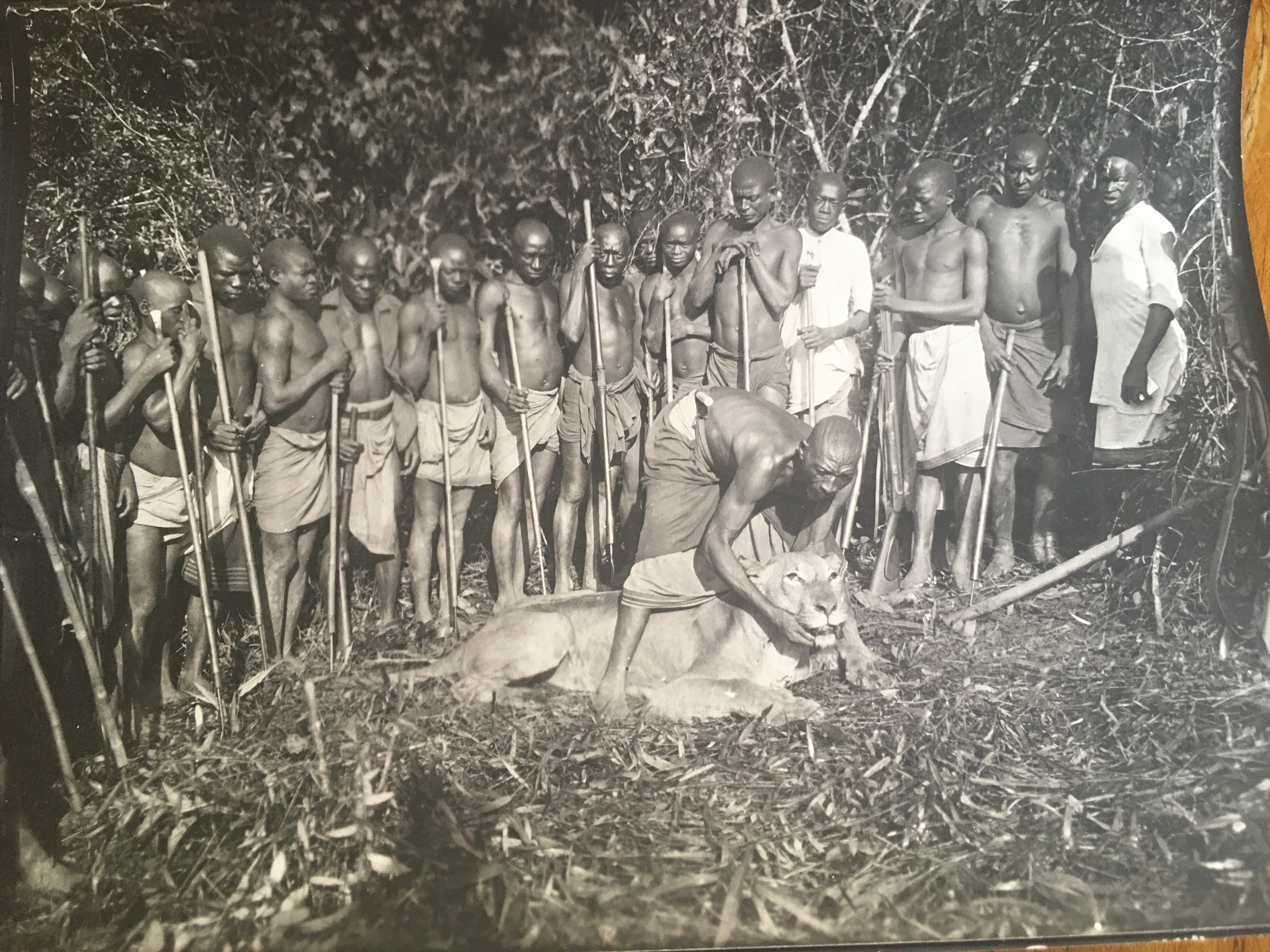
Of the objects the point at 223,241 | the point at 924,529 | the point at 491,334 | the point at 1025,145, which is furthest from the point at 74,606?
the point at 1025,145

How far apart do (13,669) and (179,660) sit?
0.39 metres

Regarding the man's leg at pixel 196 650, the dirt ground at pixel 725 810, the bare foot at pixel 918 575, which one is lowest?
the dirt ground at pixel 725 810

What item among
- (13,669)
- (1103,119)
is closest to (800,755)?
(1103,119)

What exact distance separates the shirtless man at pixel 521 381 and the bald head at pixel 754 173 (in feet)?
1.71

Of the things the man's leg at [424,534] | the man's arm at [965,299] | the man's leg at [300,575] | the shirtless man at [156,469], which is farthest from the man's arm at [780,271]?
the shirtless man at [156,469]

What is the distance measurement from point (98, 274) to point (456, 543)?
45.5 inches

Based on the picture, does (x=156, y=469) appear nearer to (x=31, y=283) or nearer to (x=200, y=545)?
(x=200, y=545)

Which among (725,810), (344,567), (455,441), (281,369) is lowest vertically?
(725,810)

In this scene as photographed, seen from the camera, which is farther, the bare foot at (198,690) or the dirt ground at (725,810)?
the bare foot at (198,690)

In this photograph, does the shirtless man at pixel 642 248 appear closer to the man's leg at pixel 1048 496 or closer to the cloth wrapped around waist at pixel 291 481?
the cloth wrapped around waist at pixel 291 481

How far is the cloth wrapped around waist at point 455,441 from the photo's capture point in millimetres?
2410

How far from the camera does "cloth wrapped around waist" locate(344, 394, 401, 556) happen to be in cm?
239

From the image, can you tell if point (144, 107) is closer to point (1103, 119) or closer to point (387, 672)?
point (387, 672)

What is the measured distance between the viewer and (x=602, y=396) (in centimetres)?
241
